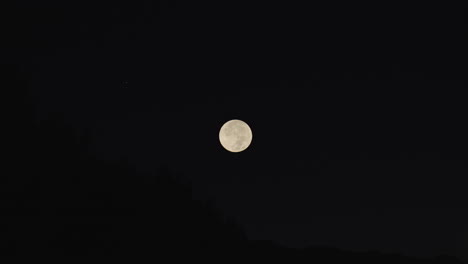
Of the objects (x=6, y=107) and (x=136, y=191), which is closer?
(x=6, y=107)

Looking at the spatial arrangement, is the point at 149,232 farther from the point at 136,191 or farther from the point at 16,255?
the point at 16,255

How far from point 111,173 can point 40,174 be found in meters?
6.26

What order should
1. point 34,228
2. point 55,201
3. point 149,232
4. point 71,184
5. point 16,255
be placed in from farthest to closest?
1. point 149,232
2. point 71,184
3. point 55,201
4. point 34,228
5. point 16,255

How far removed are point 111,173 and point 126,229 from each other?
477cm

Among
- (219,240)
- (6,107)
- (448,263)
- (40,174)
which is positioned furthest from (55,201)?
(448,263)

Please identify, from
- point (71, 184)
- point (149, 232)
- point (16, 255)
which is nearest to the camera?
point (16, 255)

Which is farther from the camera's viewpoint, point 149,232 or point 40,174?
point 149,232

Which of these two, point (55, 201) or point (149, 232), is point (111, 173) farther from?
point (55, 201)

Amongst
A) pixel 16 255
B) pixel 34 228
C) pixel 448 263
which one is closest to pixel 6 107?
pixel 34 228

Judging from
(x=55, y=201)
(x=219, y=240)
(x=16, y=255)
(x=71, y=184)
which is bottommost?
(x=16, y=255)

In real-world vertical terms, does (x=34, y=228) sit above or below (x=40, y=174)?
below

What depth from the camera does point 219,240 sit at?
3086 cm

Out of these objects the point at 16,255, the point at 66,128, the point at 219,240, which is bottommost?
the point at 16,255

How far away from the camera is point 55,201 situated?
21.2 m
